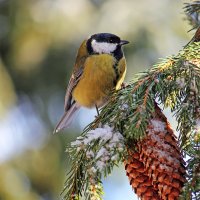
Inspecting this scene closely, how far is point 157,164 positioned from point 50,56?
317 centimetres

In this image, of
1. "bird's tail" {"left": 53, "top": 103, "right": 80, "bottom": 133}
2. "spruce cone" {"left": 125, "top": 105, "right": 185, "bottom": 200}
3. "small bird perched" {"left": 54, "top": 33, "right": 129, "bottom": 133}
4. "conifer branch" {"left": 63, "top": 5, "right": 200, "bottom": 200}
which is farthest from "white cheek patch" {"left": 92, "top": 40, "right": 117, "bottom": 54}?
"spruce cone" {"left": 125, "top": 105, "right": 185, "bottom": 200}

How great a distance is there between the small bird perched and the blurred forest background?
1.58 metres

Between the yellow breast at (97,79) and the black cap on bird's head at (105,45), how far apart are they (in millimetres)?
34

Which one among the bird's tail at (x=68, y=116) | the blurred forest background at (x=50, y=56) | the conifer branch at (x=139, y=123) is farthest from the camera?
the blurred forest background at (x=50, y=56)

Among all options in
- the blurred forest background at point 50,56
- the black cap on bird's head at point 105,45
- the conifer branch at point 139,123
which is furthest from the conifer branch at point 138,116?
the blurred forest background at point 50,56

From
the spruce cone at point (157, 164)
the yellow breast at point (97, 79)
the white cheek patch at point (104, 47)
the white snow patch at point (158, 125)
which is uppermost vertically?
the white cheek patch at point (104, 47)

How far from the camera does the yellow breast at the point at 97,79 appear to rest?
85.7 inches

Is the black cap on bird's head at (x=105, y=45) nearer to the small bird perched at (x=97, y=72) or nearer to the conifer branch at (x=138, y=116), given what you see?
the small bird perched at (x=97, y=72)

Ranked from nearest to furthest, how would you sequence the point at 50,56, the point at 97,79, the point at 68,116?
the point at 97,79
the point at 68,116
the point at 50,56

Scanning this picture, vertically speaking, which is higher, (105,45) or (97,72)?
(105,45)

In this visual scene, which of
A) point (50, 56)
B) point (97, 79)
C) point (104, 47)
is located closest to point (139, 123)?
point (97, 79)

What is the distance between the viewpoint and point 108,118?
1.38m

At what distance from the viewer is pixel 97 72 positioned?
2.26m

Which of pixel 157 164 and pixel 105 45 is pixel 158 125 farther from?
pixel 105 45
